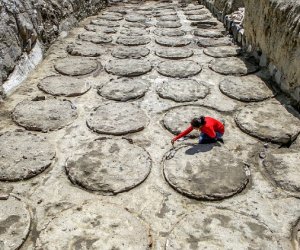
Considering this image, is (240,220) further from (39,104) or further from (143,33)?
(143,33)

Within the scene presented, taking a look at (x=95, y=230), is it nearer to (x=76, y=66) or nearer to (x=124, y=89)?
(x=124, y=89)

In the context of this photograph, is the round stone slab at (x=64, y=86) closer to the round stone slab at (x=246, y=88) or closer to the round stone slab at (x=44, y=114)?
the round stone slab at (x=44, y=114)

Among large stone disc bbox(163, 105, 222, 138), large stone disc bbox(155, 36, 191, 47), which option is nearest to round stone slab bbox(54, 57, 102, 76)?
large stone disc bbox(155, 36, 191, 47)

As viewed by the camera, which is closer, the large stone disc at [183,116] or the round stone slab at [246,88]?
the large stone disc at [183,116]

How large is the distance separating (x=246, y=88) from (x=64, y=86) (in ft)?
6.91

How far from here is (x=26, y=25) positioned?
3781 mm

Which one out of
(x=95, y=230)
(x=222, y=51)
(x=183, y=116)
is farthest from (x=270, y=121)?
(x=222, y=51)

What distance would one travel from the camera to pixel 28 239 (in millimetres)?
1731

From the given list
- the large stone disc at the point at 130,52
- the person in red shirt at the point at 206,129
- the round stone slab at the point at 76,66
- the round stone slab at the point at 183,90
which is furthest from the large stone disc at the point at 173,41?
the person in red shirt at the point at 206,129

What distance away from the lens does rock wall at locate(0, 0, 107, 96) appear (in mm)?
3338

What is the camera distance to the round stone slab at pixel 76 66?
12.5 ft

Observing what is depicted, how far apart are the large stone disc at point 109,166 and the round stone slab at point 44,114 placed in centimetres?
49

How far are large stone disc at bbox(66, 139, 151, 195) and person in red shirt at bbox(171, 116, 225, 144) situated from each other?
1.23 ft

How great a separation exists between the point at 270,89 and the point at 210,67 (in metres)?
0.91
